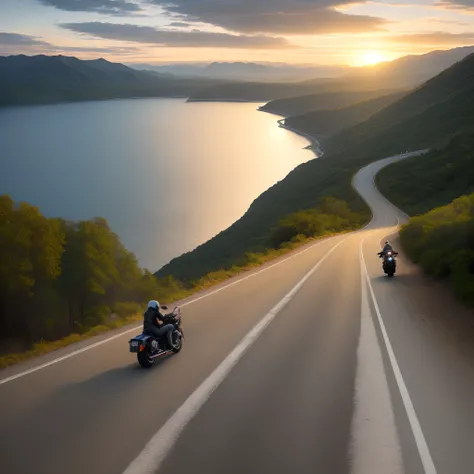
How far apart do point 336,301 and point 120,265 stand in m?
24.2

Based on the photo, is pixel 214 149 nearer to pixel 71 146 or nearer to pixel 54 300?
pixel 71 146

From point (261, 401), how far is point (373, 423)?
1672 millimetres

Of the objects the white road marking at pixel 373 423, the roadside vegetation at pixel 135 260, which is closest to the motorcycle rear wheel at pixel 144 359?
the roadside vegetation at pixel 135 260

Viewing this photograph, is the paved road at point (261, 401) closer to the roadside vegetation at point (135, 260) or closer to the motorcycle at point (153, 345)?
the motorcycle at point (153, 345)

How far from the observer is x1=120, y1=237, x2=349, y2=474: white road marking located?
642cm

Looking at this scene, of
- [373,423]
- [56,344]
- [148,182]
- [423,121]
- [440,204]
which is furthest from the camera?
[423,121]

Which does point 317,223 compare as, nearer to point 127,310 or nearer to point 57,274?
point 57,274

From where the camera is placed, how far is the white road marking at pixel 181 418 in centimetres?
642

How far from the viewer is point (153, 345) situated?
413 inches

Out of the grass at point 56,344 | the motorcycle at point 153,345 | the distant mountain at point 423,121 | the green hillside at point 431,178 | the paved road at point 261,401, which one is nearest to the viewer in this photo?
the paved road at point 261,401

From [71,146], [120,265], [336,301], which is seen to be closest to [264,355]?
[336,301]

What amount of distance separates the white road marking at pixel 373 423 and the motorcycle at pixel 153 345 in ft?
11.5

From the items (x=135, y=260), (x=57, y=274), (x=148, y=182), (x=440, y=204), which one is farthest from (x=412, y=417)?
(x=148, y=182)

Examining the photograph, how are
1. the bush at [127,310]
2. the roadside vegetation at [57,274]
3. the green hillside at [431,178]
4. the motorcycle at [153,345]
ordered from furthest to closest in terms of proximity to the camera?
the green hillside at [431,178], the roadside vegetation at [57,274], the bush at [127,310], the motorcycle at [153,345]
